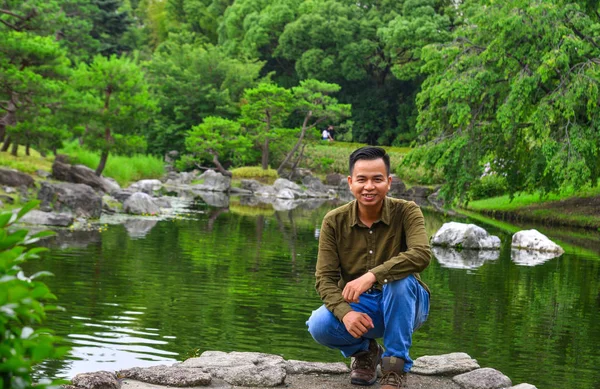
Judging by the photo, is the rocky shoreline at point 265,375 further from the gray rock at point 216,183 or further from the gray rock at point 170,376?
the gray rock at point 216,183

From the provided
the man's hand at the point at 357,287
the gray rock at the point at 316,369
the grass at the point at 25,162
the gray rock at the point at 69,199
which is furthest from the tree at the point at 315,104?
the man's hand at the point at 357,287

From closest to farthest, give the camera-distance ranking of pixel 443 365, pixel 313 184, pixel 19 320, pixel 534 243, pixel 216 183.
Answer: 1. pixel 19 320
2. pixel 443 365
3. pixel 534 243
4. pixel 216 183
5. pixel 313 184

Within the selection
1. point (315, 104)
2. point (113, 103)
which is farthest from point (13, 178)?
point (315, 104)

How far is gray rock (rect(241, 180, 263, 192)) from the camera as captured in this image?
105 feet

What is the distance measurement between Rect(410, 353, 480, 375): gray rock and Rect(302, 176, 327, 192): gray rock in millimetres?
28151

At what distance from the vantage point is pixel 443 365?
4.84 m

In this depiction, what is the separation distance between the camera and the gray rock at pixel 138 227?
1407 cm

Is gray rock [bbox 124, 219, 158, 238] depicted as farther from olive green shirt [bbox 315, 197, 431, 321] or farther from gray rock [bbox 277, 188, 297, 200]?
gray rock [bbox 277, 188, 297, 200]

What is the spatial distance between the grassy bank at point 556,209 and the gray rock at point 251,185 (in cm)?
965

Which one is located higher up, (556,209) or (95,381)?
(556,209)

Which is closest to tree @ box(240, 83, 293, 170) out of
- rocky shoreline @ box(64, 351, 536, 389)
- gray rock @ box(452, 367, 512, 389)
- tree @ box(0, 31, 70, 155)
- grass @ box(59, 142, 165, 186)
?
grass @ box(59, 142, 165, 186)

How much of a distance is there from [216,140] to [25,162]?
40.8 feet

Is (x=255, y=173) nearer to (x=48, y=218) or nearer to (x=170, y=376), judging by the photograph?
(x=48, y=218)

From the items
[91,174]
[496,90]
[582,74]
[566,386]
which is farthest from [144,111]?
[566,386]
